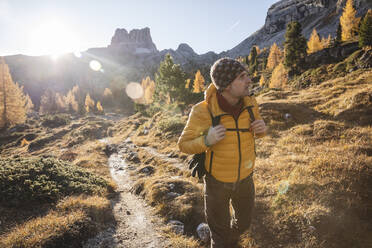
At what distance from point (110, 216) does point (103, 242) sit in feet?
4.91

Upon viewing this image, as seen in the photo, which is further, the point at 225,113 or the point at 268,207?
the point at 268,207

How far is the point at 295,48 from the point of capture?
44875 millimetres

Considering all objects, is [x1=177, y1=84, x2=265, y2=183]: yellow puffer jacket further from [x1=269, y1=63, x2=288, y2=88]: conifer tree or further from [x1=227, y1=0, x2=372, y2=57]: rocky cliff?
[x1=227, y1=0, x2=372, y2=57]: rocky cliff

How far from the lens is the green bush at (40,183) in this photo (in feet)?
22.4

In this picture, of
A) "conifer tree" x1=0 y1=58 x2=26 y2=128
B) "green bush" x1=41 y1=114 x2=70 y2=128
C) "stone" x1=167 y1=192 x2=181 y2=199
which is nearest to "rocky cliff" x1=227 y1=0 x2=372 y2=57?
"stone" x1=167 y1=192 x2=181 y2=199

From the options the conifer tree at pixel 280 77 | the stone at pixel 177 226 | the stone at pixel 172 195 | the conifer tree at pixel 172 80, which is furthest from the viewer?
the conifer tree at pixel 280 77

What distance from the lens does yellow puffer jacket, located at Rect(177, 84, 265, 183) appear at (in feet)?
8.79

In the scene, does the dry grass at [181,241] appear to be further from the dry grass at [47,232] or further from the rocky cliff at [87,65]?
the rocky cliff at [87,65]

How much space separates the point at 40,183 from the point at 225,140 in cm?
895

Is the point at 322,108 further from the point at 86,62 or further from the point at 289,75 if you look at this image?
the point at 86,62

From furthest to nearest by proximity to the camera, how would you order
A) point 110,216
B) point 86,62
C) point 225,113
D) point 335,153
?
1. point 86,62
2. point 335,153
3. point 110,216
4. point 225,113

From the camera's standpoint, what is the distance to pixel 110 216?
652 centimetres

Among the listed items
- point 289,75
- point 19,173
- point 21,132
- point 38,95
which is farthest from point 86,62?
point 19,173

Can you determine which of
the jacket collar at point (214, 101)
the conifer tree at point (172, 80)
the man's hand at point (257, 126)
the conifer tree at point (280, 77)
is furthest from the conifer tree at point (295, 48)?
the man's hand at point (257, 126)
